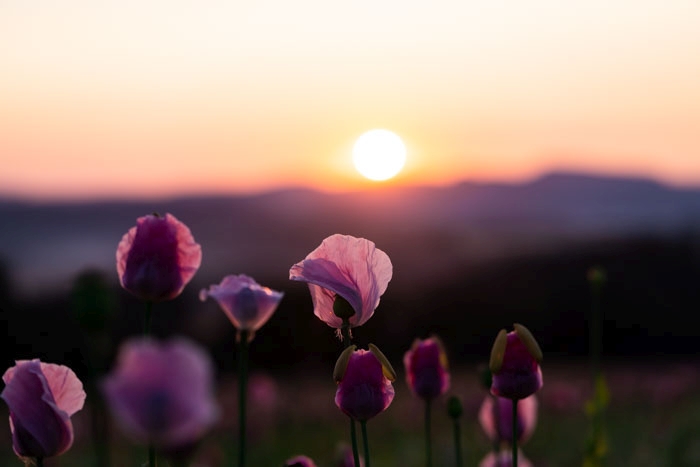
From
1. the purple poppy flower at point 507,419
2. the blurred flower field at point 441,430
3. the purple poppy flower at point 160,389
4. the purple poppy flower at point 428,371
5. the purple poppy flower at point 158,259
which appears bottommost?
the blurred flower field at point 441,430

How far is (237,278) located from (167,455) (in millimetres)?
296

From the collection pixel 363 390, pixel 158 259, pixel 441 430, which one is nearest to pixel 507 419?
pixel 363 390

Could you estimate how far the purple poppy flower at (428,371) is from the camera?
1.55 m

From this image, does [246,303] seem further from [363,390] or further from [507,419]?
[507,419]

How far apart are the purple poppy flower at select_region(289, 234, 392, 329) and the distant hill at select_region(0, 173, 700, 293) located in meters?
5.97

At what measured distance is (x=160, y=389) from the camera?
638mm

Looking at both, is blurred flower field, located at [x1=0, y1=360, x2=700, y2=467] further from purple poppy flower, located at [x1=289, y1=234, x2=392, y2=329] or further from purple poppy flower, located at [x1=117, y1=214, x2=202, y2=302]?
purple poppy flower, located at [x1=117, y1=214, x2=202, y2=302]

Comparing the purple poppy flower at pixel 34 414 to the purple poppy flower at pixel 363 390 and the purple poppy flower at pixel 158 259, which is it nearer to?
the purple poppy flower at pixel 158 259

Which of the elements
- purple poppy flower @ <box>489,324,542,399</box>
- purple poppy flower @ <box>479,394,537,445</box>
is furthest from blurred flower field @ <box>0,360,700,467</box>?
purple poppy flower @ <box>489,324,542,399</box>

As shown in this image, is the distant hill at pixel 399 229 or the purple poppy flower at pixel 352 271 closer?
the purple poppy flower at pixel 352 271

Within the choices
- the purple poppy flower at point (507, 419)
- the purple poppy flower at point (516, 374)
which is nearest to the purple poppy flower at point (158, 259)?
the purple poppy flower at point (516, 374)

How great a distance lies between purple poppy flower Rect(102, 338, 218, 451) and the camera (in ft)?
2.08

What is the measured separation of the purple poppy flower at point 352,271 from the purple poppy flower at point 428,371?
345 mm

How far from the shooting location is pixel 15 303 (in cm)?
952
